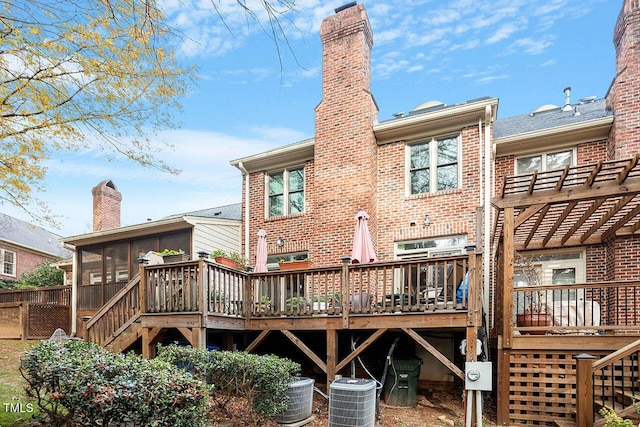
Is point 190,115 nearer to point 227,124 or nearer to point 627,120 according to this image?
point 227,124

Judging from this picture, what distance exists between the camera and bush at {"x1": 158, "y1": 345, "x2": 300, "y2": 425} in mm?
5559

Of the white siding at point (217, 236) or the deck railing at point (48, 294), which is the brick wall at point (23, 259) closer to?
the deck railing at point (48, 294)

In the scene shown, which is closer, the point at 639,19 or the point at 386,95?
the point at 639,19

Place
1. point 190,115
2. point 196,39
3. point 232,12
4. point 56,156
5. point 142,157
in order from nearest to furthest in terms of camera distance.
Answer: point 232,12, point 196,39, point 190,115, point 56,156, point 142,157

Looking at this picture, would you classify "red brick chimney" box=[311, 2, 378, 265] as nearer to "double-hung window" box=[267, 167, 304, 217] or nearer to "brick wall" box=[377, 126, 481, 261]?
"brick wall" box=[377, 126, 481, 261]

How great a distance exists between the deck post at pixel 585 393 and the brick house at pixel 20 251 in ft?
74.9

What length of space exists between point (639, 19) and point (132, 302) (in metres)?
11.9

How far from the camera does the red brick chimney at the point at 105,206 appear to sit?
17.1 meters

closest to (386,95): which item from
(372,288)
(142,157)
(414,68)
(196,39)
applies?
(414,68)

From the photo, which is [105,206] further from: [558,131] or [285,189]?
[558,131]

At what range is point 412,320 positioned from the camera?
6879 millimetres

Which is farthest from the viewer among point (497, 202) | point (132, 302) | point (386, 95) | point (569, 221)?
point (386, 95)

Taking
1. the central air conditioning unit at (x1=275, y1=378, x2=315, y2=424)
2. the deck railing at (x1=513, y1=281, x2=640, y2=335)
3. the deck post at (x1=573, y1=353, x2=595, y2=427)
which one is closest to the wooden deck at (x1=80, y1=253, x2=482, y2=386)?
the central air conditioning unit at (x1=275, y1=378, x2=315, y2=424)

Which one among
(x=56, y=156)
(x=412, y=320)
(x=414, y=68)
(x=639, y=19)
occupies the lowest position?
(x=412, y=320)
